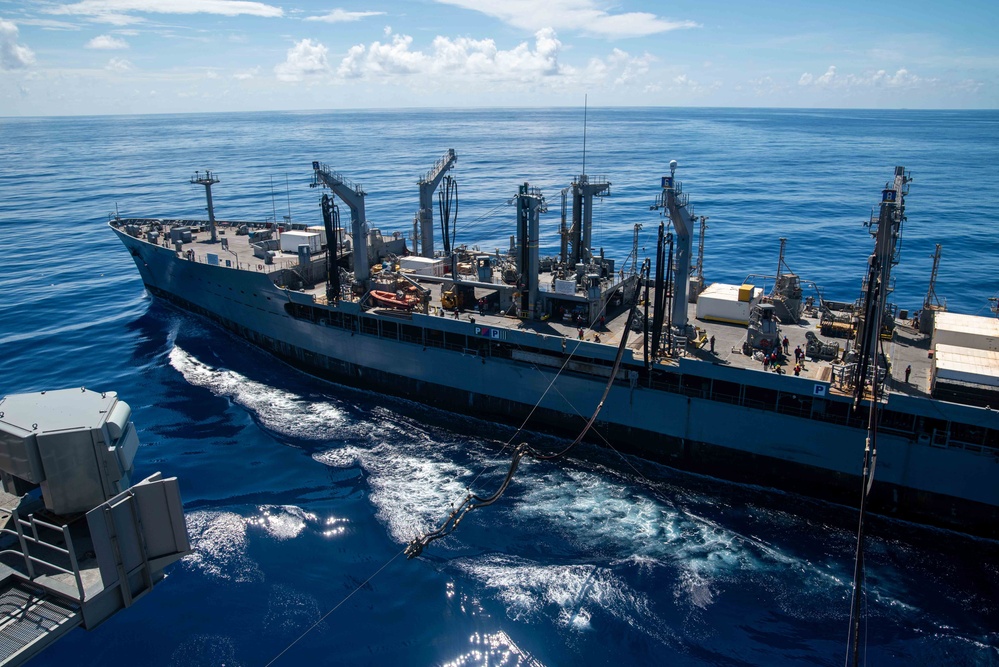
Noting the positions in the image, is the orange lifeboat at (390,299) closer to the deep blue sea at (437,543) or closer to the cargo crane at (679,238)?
the deep blue sea at (437,543)

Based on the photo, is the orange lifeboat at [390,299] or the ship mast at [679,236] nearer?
the ship mast at [679,236]

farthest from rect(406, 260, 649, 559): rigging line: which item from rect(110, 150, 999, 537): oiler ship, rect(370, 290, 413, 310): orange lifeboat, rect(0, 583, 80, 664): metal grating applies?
rect(0, 583, 80, 664): metal grating

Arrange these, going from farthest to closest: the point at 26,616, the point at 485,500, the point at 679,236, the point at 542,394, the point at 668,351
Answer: the point at 542,394 → the point at 668,351 → the point at 679,236 → the point at 485,500 → the point at 26,616

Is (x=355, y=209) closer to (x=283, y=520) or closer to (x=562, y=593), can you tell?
(x=283, y=520)

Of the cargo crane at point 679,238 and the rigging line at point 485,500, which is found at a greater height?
the cargo crane at point 679,238

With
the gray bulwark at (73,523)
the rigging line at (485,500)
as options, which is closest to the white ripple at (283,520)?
the rigging line at (485,500)

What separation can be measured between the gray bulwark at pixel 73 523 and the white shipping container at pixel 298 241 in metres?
44.4

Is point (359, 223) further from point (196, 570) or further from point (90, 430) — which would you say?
point (90, 430)

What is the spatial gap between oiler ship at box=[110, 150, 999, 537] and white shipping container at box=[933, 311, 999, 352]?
0.10m

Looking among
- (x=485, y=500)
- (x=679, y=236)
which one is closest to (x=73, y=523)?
(x=485, y=500)

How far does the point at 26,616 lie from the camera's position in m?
8.57

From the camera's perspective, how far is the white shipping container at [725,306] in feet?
127

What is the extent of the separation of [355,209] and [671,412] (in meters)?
24.9

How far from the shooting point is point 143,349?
2034 inches
